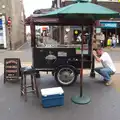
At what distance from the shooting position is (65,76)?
6438 millimetres

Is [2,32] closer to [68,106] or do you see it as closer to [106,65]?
[106,65]

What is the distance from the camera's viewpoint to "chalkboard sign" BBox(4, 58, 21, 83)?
22.7 ft

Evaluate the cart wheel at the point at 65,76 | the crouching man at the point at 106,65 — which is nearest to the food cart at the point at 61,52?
the cart wheel at the point at 65,76

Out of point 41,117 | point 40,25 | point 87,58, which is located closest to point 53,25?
point 40,25

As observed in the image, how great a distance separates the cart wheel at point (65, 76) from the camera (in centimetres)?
637

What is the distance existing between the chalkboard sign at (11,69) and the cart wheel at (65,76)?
145 cm

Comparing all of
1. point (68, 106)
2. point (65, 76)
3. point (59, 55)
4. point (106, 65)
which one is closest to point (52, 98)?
point (68, 106)

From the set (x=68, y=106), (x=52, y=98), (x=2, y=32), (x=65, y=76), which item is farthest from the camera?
(x=2, y=32)

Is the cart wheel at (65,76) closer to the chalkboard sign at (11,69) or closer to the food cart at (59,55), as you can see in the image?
the food cart at (59,55)

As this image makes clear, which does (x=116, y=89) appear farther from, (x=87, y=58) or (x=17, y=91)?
(x=17, y=91)

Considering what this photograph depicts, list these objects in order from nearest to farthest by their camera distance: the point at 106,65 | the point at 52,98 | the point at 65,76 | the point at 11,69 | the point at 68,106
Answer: the point at 52,98
the point at 68,106
the point at 65,76
the point at 106,65
the point at 11,69

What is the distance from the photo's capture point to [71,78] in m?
6.48

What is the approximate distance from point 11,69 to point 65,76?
1.88m

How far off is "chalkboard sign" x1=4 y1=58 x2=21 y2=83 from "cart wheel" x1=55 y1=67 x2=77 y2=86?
1.45m
